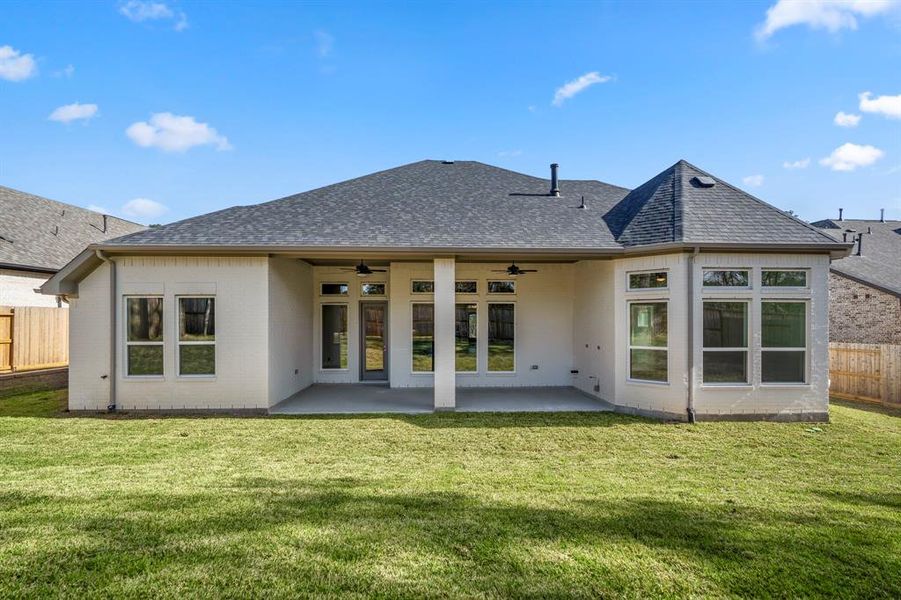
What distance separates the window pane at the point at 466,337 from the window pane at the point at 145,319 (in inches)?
267

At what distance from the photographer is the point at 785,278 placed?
320 inches

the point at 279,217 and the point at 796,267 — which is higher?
the point at 279,217

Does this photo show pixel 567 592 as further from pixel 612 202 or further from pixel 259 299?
pixel 612 202

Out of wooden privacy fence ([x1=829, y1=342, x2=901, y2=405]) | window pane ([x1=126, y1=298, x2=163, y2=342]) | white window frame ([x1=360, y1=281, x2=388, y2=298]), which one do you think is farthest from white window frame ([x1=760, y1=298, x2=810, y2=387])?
window pane ([x1=126, y1=298, x2=163, y2=342])

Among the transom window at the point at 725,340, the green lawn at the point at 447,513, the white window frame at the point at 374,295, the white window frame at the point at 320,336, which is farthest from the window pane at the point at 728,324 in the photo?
the white window frame at the point at 320,336

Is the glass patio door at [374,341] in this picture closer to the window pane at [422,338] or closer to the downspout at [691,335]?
the window pane at [422,338]

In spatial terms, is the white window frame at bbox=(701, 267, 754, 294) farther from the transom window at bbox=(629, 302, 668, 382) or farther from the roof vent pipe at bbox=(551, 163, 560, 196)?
the roof vent pipe at bbox=(551, 163, 560, 196)

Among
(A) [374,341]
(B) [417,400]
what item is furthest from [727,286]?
(A) [374,341]

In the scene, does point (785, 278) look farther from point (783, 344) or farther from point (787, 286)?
point (783, 344)

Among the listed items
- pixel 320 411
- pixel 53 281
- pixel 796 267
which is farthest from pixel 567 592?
pixel 53 281

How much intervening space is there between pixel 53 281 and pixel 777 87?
1794 cm

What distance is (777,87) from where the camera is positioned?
1188cm

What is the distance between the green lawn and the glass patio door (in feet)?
16.3

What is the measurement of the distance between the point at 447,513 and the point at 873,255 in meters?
19.6
